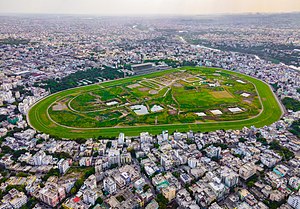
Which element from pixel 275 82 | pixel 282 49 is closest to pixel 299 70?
pixel 275 82

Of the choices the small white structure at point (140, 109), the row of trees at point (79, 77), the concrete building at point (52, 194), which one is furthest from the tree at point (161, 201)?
the row of trees at point (79, 77)

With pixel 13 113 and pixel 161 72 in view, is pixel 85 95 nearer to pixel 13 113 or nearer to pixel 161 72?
pixel 13 113

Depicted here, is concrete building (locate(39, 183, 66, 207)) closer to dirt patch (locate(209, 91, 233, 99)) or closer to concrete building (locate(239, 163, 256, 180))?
concrete building (locate(239, 163, 256, 180))

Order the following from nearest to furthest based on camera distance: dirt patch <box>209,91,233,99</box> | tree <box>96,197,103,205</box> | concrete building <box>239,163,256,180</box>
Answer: tree <box>96,197,103,205</box> < concrete building <box>239,163,256,180</box> < dirt patch <box>209,91,233,99</box>

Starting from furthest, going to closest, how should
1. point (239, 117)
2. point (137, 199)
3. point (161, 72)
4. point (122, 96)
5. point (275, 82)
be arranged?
point (161, 72) → point (275, 82) → point (122, 96) → point (239, 117) → point (137, 199)

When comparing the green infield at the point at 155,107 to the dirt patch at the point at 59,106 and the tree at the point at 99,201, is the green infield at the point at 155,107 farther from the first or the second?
the tree at the point at 99,201

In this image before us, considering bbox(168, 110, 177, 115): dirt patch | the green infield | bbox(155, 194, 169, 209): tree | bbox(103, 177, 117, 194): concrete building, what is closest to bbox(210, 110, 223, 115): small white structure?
the green infield

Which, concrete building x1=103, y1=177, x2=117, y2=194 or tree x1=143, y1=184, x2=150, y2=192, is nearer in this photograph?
concrete building x1=103, y1=177, x2=117, y2=194

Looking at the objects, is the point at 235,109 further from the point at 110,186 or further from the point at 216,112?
the point at 110,186

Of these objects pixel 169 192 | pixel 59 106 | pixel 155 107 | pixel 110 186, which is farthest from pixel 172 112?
pixel 110 186

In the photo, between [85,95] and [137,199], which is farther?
[85,95]
